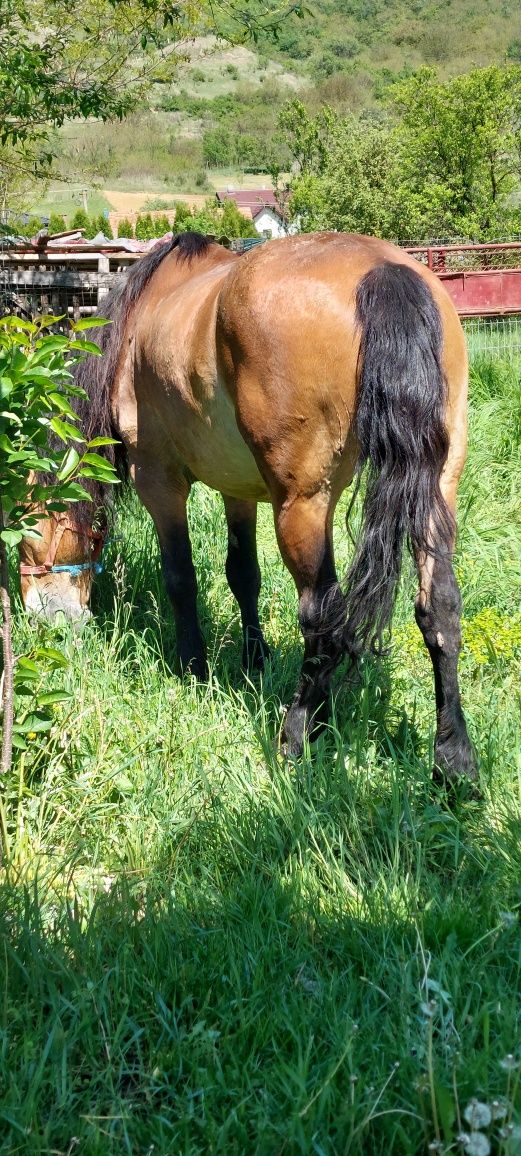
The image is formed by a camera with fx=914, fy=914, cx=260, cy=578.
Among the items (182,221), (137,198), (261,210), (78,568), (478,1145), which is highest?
(137,198)

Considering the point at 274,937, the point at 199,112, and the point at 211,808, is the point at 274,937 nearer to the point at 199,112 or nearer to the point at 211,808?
the point at 211,808

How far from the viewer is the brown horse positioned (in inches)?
108

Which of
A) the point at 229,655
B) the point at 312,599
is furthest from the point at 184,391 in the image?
the point at 229,655

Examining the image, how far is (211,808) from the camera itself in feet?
8.98

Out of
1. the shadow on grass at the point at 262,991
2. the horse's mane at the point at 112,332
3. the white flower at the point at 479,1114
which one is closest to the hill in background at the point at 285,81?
the horse's mane at the point at 112,332

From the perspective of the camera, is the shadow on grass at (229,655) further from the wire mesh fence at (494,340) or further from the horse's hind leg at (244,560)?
the wire mesh fence at (494,340)

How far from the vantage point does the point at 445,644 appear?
9.29 ft

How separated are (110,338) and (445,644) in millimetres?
2307

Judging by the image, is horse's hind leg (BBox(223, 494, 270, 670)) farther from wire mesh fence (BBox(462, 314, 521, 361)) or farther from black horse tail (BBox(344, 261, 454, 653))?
wire mesh fence (BBox(462, 314, 521, 361))

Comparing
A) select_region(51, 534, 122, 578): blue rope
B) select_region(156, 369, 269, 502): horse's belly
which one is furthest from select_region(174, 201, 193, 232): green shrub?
select_region(156, 369, 269, 502): horse's belly

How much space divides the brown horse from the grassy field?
0.18m

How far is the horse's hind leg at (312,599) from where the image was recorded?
3031mm

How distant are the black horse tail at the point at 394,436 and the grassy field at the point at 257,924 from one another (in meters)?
0.18

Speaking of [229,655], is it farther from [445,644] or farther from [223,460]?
[445,644]
